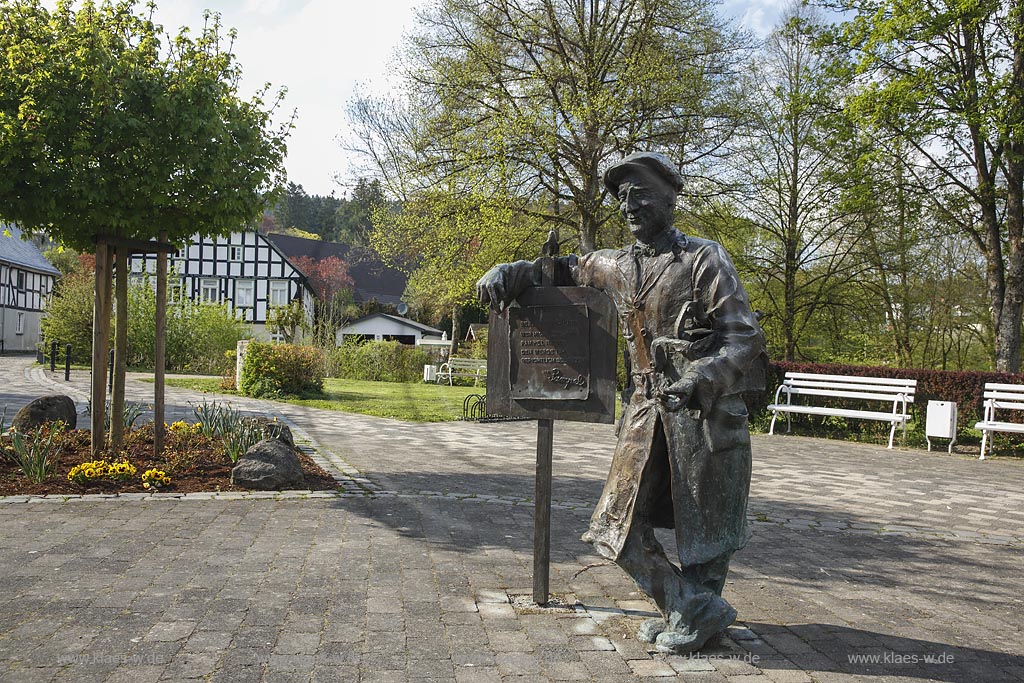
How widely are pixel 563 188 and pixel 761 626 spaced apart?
16.8m

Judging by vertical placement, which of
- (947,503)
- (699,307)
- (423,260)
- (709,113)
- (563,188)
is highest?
(709,113)

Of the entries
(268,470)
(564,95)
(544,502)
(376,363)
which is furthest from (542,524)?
(376,363)

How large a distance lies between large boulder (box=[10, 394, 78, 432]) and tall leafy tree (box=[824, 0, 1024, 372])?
1447 centimetres

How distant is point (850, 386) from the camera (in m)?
14.7

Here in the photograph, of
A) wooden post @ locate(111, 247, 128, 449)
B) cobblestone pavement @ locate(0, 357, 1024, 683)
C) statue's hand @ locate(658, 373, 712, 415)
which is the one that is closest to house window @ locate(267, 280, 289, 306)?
wooden post @ locate(111, 247, 128, 449)

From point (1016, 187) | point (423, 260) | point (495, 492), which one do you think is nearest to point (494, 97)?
point (423, 260)

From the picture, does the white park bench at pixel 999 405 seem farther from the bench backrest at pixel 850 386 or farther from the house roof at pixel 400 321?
the house roof at pixel 400 321

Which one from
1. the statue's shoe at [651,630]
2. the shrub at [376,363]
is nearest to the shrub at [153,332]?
the shrub at [376,363]

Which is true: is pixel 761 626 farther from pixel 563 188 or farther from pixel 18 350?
pixel 18 350

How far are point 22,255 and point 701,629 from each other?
54015mm

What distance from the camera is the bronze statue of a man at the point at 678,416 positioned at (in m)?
3.73

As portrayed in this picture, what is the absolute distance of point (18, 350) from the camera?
154 feet

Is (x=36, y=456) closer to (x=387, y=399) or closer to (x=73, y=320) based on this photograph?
(x=387, y=399)

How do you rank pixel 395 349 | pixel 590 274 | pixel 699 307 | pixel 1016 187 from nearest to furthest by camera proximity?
1. pixel 699 307
2. pixel 590 274
3. pixel 1016 187
4. pixel 395 349
